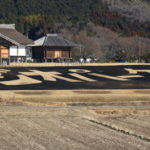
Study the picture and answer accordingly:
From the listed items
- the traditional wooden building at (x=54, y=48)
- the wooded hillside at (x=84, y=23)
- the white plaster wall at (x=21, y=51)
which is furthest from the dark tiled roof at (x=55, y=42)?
the wooded hillside at (x=84, y=23)

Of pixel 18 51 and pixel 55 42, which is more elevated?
pixel 55 42

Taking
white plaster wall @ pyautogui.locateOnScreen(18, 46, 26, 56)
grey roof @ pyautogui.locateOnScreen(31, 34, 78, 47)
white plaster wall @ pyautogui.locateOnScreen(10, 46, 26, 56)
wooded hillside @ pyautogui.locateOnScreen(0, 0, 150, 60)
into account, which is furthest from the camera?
wooded hillside @ pyautogui.locateOnScreen(0, 0, 150, 60)

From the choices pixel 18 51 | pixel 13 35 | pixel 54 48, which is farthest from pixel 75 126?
pixel 54 48

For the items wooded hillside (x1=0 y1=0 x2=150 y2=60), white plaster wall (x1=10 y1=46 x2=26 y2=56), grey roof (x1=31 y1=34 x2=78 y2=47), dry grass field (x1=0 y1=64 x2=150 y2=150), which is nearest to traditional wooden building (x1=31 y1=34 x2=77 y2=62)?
grey roof (x1=31 y1=34 x2=78 y2=47)

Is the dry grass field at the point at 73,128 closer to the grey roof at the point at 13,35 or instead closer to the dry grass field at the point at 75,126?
the dry grass field at the point at 75,126

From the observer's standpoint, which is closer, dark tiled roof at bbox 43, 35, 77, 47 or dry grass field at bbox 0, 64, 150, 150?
dry grass field at bbox 0, 64, 150, 150

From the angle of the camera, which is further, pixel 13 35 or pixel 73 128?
pixel 13 35

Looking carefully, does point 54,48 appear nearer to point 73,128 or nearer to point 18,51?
point 18,51

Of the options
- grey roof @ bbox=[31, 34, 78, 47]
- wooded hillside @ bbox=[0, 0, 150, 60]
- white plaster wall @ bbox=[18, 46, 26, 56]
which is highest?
wooded hillside @ bbox=[0, 0, 150, 60]

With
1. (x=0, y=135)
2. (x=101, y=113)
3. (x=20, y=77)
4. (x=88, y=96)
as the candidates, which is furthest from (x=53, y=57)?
(x=0, y=135)

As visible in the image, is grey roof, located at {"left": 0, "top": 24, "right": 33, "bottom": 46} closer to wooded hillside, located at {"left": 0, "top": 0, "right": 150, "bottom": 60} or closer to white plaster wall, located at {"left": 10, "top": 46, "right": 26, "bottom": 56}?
white plaster wall, located at {"left": 10, "top": 46, "right": 26, "bottom": 56}

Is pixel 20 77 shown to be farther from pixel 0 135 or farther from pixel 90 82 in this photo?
pixel 0 135

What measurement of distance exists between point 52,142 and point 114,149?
208cm

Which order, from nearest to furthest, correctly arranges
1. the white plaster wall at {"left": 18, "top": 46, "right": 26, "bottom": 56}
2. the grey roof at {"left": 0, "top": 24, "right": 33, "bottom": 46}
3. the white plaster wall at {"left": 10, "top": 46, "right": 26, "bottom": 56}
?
the grey roof at {"left": 0, "top": 24, "right": 33, "bottom": 46}
the white plaster wall at {"left": 10, "top": 46, "right": 26, "bottom": 56}
the white plaster wall at {"left": 18, "top": 46, "right": 26, "bottom": 56}
